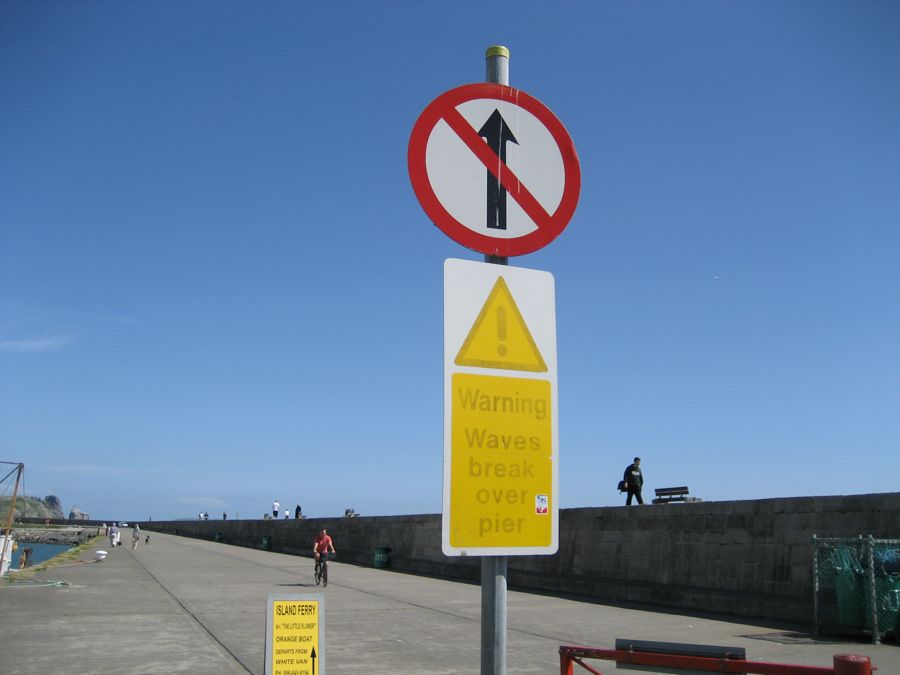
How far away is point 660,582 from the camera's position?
53.4 ft

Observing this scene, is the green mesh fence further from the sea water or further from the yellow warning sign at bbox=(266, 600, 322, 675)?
the sea water

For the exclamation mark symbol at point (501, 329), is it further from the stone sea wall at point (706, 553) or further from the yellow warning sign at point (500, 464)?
the stone sea wall at point (706, 553)

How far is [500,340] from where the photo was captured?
2768mm

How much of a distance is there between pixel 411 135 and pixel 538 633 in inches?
417

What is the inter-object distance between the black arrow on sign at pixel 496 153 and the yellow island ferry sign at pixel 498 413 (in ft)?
0.64

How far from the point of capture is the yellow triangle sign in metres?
2.71

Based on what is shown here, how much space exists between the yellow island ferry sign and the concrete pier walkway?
24.0 feet

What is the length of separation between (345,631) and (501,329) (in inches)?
424

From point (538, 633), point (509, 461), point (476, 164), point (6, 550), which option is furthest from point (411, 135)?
point (6, 550)

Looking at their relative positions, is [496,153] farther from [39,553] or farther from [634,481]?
[39,553]

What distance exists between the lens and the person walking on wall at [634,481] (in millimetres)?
19734

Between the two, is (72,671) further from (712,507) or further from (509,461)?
(712,507)

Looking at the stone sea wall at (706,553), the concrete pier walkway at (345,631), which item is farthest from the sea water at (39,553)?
the stone sea wall at (706,553)

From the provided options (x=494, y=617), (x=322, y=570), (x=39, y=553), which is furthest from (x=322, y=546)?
(x=39, y=553)
